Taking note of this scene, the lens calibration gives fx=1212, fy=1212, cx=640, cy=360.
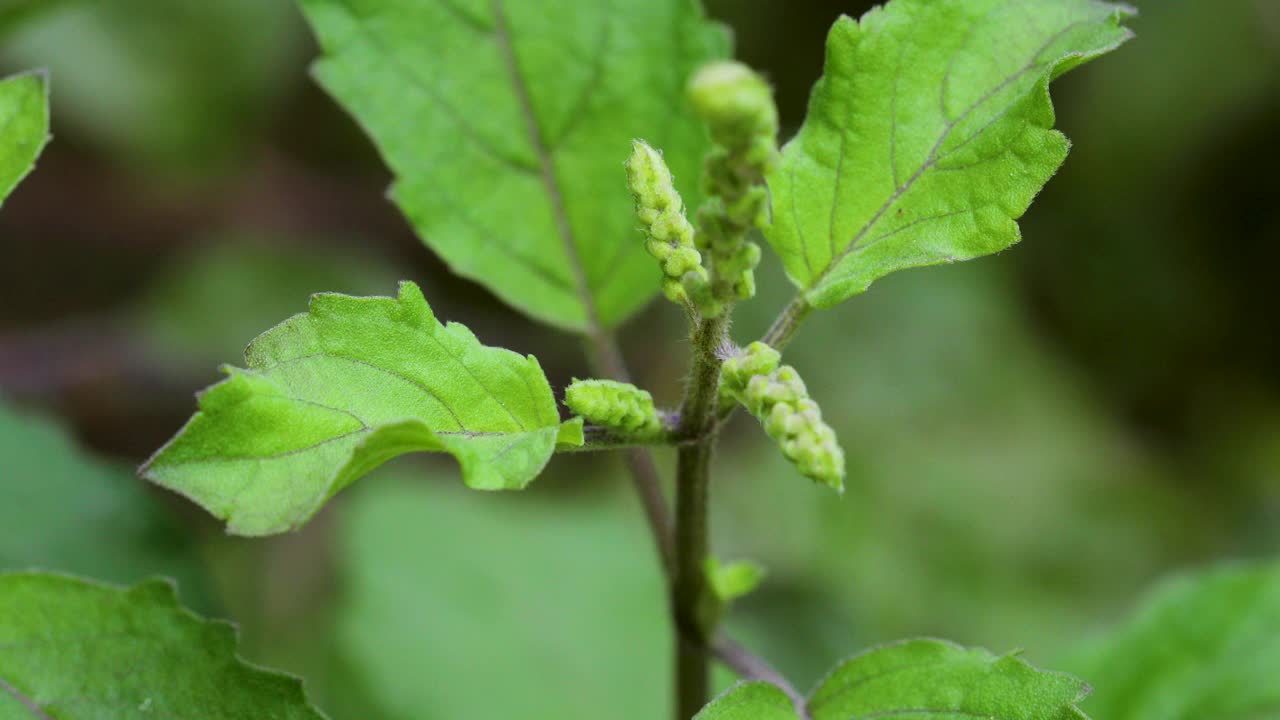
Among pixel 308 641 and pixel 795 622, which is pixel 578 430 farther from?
pixel 795 622

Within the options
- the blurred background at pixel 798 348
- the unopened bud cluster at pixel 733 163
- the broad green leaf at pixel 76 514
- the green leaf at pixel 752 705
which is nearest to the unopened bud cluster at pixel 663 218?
the unopened bud cluster at pixel 733 163

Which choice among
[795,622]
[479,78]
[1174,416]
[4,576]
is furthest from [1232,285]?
[4,576]

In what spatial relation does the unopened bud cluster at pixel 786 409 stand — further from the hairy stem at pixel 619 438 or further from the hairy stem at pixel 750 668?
the hairy stem at pixel 750 668

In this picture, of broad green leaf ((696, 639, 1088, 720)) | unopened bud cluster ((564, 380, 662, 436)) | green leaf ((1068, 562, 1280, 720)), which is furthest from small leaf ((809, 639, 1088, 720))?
green leaf ((1068, 562, 1280, 720))

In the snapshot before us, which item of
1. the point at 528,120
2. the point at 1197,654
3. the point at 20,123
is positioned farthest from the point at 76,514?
the point at 1197,654

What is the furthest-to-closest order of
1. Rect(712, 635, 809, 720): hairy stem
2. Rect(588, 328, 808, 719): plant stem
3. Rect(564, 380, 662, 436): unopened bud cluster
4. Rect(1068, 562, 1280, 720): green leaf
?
1. Rect(1068, 562, 1280, 720): green leaf
2. Rect(588, 328, 808, 719): plant stem
3. Rect(712, 635, 809, 720): hairy stem
4. Rect(564, 380, 662, 436): unopened bud cluster

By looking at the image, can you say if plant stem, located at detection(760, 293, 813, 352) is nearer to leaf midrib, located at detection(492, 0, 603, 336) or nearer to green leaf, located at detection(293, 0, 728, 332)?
green leaf, located at detection(293, 0, 728, 332)
